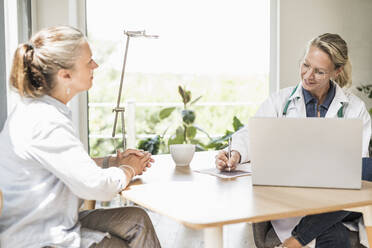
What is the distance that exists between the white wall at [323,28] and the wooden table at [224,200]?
99.0 inches

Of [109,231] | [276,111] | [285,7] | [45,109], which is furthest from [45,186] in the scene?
[285,7]

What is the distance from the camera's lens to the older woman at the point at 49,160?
128 centimetres

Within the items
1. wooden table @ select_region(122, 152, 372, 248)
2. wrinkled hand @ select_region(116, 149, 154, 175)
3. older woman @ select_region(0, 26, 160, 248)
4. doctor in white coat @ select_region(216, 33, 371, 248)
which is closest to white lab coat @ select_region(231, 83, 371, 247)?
doctor in white coat @ select_region(216, 33, 371, 248)

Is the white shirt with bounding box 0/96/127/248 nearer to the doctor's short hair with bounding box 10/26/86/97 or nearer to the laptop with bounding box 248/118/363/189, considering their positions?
the doctor's short hair with bounding box 10/26/86/97

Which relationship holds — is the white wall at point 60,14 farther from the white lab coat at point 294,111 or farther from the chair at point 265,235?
the chair at point 265,235

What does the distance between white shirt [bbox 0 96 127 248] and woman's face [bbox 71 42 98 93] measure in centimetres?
16

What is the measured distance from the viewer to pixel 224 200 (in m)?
1.26

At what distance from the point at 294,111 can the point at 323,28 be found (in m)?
2.04

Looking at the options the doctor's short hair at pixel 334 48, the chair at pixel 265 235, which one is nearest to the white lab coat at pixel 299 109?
the doctor's short hair at pixel 334 48

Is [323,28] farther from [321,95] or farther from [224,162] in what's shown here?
[224,162]

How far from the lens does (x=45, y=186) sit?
1.33 m

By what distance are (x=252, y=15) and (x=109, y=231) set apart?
3.20 m

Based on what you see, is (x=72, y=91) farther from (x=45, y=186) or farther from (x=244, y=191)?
(x=244, y=191)

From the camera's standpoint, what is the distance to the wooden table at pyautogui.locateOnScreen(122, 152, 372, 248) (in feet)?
3.66
